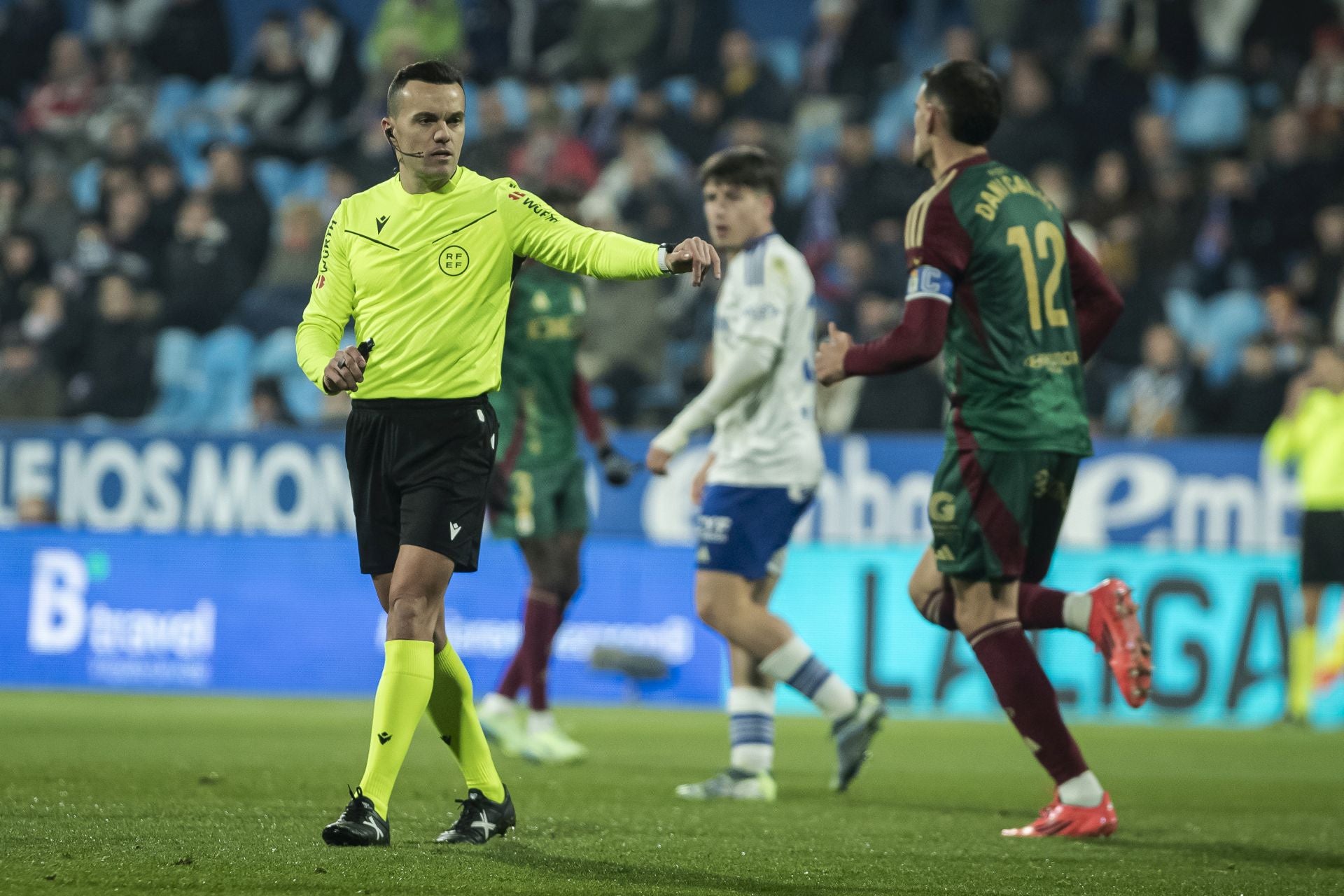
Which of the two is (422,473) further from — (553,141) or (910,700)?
(553,141)

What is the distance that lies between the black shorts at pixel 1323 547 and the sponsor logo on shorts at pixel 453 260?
7779 mm

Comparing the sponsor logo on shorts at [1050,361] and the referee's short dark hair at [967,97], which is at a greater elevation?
the referee's short dark hair at [967,97]

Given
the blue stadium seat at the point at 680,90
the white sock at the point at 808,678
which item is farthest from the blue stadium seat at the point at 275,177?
the white sock at the point at 808,678

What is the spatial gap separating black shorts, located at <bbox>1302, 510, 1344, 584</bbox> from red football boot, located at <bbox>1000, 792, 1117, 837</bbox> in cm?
621

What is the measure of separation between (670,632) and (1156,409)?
162 inches

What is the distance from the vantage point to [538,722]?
324 inches

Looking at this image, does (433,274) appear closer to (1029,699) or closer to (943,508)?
(943,508)

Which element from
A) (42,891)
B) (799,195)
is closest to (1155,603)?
(799,195)

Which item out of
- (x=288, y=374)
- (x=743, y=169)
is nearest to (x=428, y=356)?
(x=743, y=169)

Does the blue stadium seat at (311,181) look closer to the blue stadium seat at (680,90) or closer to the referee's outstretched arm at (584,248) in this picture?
the blue stadium seat at (680,90)

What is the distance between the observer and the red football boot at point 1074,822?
5.46m

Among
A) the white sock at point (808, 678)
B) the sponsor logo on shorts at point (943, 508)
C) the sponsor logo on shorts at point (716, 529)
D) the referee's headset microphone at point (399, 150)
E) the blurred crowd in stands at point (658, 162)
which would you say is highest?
the blurred crowd in stands at point (658, 162)

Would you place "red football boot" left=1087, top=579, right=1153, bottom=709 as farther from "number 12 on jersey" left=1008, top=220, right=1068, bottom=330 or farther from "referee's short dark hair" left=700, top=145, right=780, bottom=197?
"referee's short dark hair" left=700, top=145, right=780, bottom=197

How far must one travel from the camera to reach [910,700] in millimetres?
11547
